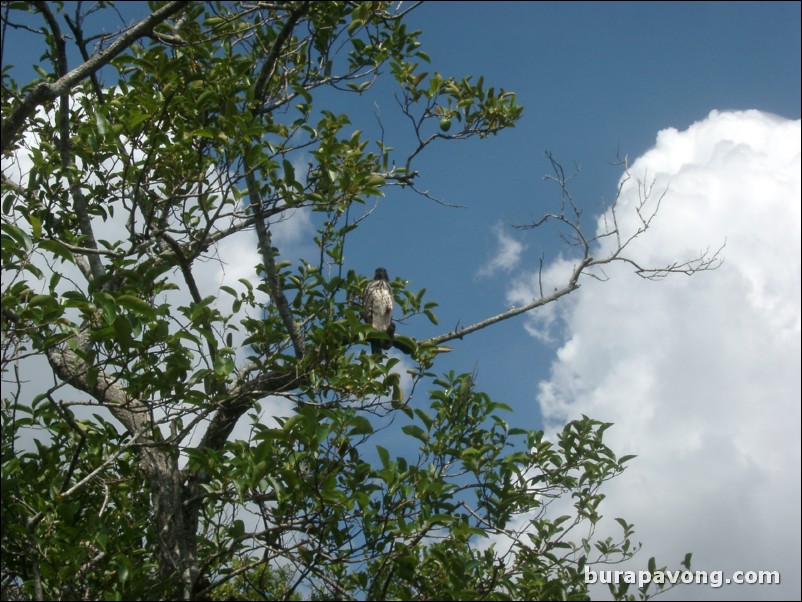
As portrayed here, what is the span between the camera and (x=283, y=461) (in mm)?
3514

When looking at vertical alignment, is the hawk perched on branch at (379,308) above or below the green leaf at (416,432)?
above

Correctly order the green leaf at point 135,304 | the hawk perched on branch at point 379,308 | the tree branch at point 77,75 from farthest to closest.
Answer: the hawk perched on branch at point 379,308 → the tree branch at point 77,75 → the green leaf at point 135,304

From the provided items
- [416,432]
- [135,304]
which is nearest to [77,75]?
[135,304]

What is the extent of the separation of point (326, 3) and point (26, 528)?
11.0 ft

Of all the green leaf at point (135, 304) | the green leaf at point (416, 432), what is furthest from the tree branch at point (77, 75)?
the green leaf at point (416, 432)

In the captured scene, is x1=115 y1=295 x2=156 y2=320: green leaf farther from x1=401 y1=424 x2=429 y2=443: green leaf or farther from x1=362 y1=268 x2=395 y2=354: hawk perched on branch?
x1=362 y1=268 x2=395 y2=354: hawk perched on branch

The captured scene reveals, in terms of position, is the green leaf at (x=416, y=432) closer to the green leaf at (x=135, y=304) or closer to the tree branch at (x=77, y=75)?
the green leaf at (x=135, y=304)

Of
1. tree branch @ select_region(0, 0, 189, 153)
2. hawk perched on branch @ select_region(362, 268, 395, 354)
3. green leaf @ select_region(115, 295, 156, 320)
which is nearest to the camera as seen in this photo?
green leaf @ select_region(115, 295, 156, 320)

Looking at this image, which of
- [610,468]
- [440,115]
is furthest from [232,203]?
[610,468]

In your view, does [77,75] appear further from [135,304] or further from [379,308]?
[379,308]

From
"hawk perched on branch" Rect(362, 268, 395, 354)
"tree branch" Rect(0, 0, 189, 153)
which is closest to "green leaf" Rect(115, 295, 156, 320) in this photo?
"tree branch" Rect(0, 0, 189, 153)

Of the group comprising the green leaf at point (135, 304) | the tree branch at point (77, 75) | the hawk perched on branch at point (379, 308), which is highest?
the hawk perched on branch at point (379, 308)

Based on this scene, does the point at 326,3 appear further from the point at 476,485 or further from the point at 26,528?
the point at 26,528

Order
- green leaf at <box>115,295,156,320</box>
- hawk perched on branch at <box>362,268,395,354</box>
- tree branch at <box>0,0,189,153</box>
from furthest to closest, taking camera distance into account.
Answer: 1. hawk perched on branch at <box>362,268,395,354</box>
2. tree branch at <box>0,0,189,153</box>
3. green leaf at <box>115,295,156,320</box>
